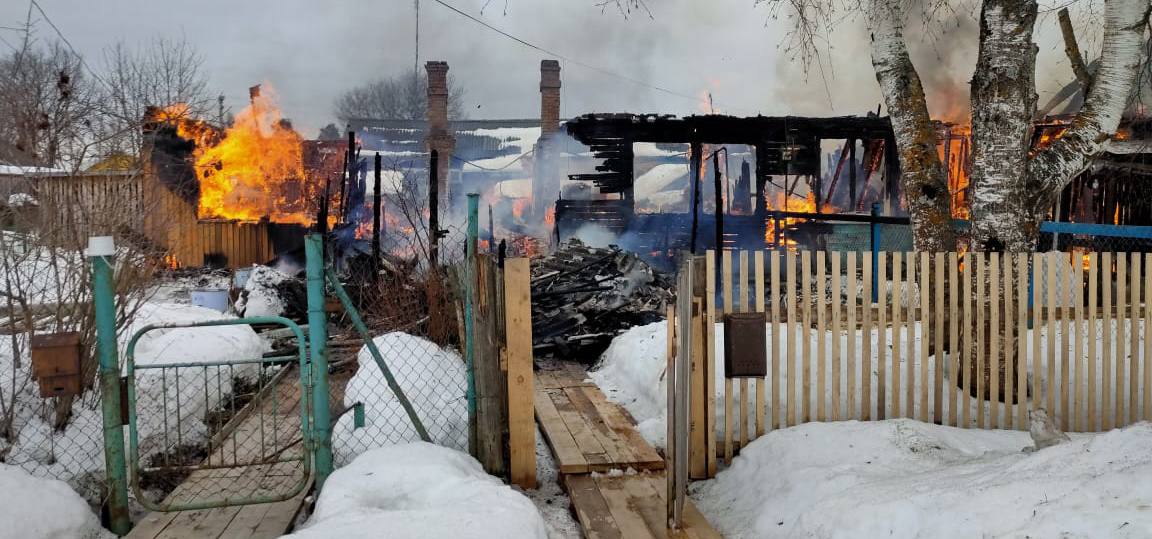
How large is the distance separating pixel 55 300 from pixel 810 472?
6.88 meters

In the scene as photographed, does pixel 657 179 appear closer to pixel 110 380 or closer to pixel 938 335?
pixel 938 335

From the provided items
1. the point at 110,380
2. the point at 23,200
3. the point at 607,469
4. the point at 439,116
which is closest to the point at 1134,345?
the point at 607,469

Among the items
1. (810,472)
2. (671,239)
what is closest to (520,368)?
(810,472)

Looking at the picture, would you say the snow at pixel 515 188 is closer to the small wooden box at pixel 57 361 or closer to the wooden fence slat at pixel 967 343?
the wooden fence slat at pixel 967 343

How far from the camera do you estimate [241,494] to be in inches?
194

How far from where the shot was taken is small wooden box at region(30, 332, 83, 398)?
14.0 ft

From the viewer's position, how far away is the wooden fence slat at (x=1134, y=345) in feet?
18.9

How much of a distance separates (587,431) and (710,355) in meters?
1.57

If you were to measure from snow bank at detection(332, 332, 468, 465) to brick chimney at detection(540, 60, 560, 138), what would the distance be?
84.9 ft

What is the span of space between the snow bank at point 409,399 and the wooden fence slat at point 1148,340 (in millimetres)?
5492

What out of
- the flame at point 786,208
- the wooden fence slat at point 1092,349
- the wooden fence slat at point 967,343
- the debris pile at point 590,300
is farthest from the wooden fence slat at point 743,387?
the flame at point 786,208

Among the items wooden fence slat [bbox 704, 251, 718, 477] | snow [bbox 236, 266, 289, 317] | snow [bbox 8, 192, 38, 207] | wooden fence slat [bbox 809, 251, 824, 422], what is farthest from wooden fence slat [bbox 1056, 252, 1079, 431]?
snow [bbox 236, 266, 289, 317]

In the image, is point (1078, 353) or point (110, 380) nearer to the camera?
point (110, 380)

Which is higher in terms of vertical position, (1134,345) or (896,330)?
(896,330)
